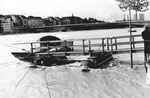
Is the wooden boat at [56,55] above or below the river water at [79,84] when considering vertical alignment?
above

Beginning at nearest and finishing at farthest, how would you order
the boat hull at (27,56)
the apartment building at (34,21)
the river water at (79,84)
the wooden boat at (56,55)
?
the river water at (79,84), the wooden boat at (56,55), the boat hull at (27,56), the apartment building at (34,21)

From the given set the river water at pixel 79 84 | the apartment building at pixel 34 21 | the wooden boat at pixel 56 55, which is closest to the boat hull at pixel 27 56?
the wooden boat at pixel 56 55

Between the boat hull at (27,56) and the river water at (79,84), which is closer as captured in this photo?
the river water at (79,84)

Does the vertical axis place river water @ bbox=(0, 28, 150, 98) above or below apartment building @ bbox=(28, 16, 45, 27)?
below

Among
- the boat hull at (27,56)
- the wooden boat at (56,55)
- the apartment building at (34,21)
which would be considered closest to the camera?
the wooden boat at (56,55)

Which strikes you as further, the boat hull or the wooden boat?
the boat hull

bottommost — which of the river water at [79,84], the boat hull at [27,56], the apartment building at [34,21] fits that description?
the river water at [79,84]

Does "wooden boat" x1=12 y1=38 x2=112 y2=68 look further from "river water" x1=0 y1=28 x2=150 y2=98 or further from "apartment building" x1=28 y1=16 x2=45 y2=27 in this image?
"apartment building" x1=28 y1=16 x2=45 y2=27

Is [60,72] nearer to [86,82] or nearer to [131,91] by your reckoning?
[86,82]

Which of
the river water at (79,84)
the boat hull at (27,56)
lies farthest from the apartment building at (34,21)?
the river water at (79,84)

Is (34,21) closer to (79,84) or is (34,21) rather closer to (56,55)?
(56,55)

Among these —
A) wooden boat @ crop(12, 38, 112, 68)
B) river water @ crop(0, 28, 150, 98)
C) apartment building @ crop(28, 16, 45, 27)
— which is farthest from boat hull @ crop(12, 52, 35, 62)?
apartment building @ crop(28, 16, 45, 27)

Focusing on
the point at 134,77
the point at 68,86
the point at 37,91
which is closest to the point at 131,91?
the point at 134,77

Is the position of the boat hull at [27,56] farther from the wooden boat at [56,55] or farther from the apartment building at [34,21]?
the apartment building at [34,21]
